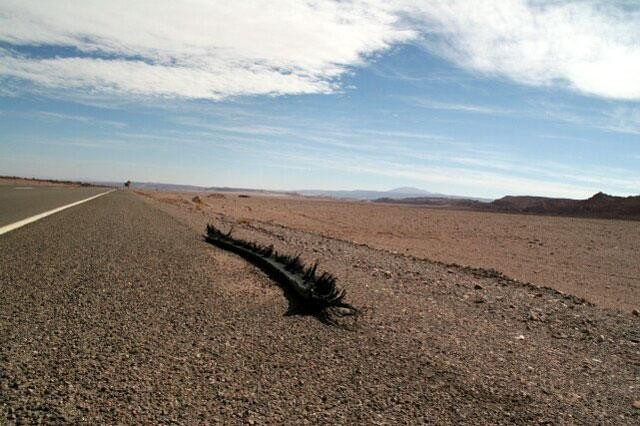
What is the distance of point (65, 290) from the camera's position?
3443 millimetres

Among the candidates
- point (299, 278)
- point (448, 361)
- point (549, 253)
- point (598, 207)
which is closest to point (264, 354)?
point (448, 361)

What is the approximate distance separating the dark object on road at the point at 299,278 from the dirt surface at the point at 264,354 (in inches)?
7.1

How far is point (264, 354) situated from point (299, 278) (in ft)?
6.67

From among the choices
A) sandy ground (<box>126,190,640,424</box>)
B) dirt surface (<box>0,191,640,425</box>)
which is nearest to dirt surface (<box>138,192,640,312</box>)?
sandy ground (<box>126,190,640,424</box>)

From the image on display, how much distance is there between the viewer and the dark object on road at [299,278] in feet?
12.1

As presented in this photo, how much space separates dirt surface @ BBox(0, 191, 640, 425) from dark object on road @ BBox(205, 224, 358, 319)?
0.59 ft

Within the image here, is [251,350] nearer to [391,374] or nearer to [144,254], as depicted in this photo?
[391,374]

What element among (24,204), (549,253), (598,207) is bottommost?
(549,253)

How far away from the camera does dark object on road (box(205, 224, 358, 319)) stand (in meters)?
3.70

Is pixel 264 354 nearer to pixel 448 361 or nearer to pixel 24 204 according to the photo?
pixel 448 361

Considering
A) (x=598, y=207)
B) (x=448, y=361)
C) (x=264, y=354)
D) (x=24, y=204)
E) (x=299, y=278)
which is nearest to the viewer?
(x=264, y=354)

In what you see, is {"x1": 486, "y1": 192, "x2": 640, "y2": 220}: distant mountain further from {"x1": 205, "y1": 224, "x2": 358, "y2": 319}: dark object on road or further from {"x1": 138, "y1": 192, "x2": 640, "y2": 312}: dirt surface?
{"x1": 205, "y1": 224, "x2": 358, "y2": 319}: dark object on road

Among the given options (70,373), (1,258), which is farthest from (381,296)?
(1,258)

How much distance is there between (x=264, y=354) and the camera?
8.46 ft
